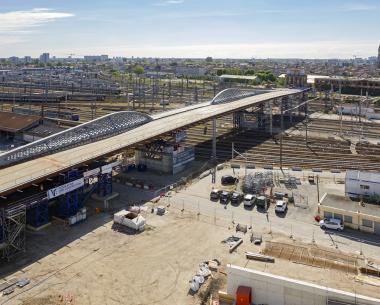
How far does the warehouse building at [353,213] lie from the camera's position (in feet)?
74.1

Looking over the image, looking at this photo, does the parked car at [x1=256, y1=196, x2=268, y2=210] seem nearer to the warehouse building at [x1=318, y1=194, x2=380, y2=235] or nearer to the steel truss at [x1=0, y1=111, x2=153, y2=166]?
the warehouse building at [x1=318, y1=194, x2=380, y2=235]

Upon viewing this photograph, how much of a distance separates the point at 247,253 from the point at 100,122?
56.4 feet

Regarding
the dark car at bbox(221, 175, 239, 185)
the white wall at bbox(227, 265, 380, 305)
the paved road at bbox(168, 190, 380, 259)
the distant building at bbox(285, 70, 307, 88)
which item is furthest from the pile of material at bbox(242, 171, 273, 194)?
the distant building at bbox(285, 70, 307, 88)

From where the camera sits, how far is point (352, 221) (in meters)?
23.1

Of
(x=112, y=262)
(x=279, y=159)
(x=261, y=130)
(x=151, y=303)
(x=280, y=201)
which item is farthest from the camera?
(x=261, y=130)

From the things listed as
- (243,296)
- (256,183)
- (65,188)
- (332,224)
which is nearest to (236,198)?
(256,183)

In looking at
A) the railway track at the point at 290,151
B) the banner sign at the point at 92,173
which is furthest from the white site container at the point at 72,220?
the railway track at the point at 290,151

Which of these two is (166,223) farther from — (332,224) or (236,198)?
(332,224)

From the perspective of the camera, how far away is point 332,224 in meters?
22.8

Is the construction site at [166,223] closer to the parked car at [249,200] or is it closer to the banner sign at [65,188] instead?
the banner sign at [65,188]

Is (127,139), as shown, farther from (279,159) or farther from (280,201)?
(279,159)

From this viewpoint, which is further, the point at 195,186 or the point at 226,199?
the point at 195,186

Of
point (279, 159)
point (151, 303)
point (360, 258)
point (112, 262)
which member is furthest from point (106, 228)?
point (279, 159)

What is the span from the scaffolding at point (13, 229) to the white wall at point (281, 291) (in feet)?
34.7
